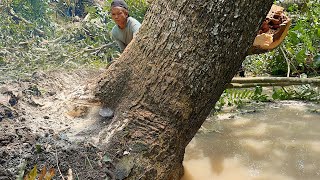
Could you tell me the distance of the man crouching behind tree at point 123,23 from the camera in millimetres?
3494

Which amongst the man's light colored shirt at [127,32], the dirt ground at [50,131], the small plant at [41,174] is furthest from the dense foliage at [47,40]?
the small plant at [41,174]

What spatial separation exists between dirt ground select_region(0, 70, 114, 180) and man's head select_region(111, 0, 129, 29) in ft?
3.22

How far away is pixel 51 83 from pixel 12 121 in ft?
2.15

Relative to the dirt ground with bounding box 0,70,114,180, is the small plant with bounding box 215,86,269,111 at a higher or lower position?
lower

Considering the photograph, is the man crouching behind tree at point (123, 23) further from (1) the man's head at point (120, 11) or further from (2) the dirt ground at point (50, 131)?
(2) the dirt ground at point (50, 131)

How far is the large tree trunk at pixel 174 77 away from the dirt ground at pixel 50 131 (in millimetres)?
117

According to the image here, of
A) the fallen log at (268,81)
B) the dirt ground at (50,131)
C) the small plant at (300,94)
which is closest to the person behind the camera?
the dirt ground at (50,131)

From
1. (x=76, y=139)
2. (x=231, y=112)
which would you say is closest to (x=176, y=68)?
(x=76, y=139)

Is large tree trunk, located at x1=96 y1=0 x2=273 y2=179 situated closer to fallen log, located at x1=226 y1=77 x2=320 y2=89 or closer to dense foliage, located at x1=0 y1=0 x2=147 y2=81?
dense foliage, located at x1=0 y1=0 x2=147 y2=81

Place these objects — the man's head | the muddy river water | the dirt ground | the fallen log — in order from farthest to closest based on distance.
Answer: the fallen log
the man's head
the muddy river water
the dirt ground

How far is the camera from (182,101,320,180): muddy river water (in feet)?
8.91

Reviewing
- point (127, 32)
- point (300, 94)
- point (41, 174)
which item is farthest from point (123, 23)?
point (300, 94)

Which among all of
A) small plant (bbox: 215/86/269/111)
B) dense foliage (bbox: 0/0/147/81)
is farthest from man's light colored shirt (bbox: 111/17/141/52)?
small plant (bbox: 215/86/269/111)

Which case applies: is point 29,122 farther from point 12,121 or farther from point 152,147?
point 152,147
